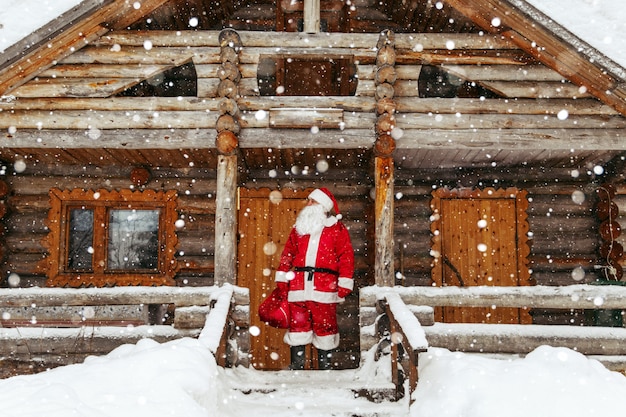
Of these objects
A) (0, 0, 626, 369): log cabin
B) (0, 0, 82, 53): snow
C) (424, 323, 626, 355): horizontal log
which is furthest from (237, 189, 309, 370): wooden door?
(0, 0, 82, 53): snow

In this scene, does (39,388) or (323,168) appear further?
(323,168)

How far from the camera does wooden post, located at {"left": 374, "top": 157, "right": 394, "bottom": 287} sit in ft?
20.9

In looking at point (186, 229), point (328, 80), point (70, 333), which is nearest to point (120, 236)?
point (186, 229)

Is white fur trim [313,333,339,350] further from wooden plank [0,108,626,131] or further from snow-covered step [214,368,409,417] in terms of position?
wooden plank [0,108,626,131]

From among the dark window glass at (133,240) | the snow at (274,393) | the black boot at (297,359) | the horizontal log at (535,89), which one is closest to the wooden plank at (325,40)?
the horizontal log at (535,89)

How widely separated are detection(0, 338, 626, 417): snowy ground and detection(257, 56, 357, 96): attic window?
523 cm

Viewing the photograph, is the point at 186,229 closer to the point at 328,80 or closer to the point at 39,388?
the point at 328,80

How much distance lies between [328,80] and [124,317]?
4.82m

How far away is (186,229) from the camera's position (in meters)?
8.30

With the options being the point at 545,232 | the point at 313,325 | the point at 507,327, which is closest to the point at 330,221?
the point at 313,325

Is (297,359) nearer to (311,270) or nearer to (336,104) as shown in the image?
(311,270)

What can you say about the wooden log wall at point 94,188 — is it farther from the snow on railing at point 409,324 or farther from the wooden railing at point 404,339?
the snow on railing at point 409,324

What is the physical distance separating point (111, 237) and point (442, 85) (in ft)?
19.1

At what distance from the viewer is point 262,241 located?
8391 millimetres
